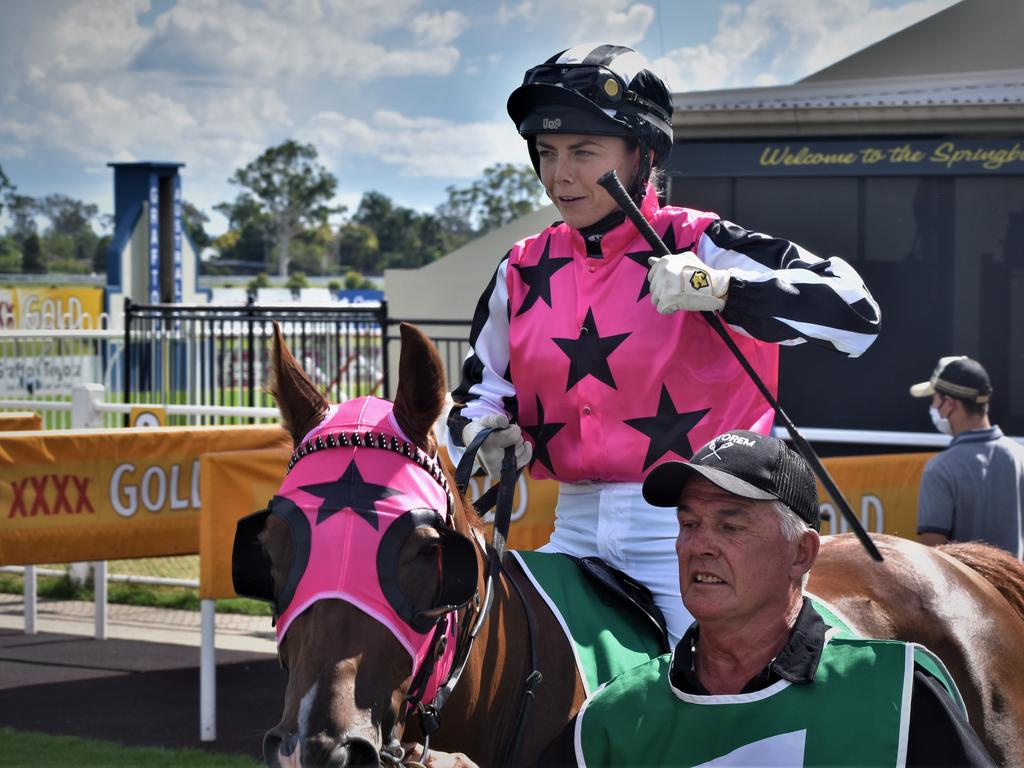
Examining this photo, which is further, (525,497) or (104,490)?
(104,490)

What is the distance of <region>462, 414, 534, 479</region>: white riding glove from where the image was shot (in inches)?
106

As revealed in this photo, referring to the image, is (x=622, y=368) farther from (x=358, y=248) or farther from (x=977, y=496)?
(x=358, y=248)

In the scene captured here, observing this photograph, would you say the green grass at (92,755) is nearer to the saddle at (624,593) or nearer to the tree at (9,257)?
the saddle at (624,593)

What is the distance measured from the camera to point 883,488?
20.6ft

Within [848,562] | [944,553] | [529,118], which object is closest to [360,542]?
[529,118]

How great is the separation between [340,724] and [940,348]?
6.55 m

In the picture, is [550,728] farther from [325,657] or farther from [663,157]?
[663,157]

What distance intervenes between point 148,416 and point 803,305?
22.1 feet

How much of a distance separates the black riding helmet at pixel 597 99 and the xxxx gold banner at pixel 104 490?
378cm

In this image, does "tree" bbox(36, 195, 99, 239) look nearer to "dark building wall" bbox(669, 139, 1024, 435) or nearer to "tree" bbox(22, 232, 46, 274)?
"tree" bbox(22, 232, 46, 274)

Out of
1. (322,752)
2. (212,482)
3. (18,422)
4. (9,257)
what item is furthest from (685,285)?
(9,257)

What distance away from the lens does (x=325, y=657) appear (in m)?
1.89

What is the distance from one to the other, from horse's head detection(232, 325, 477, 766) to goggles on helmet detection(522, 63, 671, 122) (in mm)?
779

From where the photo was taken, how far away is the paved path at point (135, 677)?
5848 millimetres
